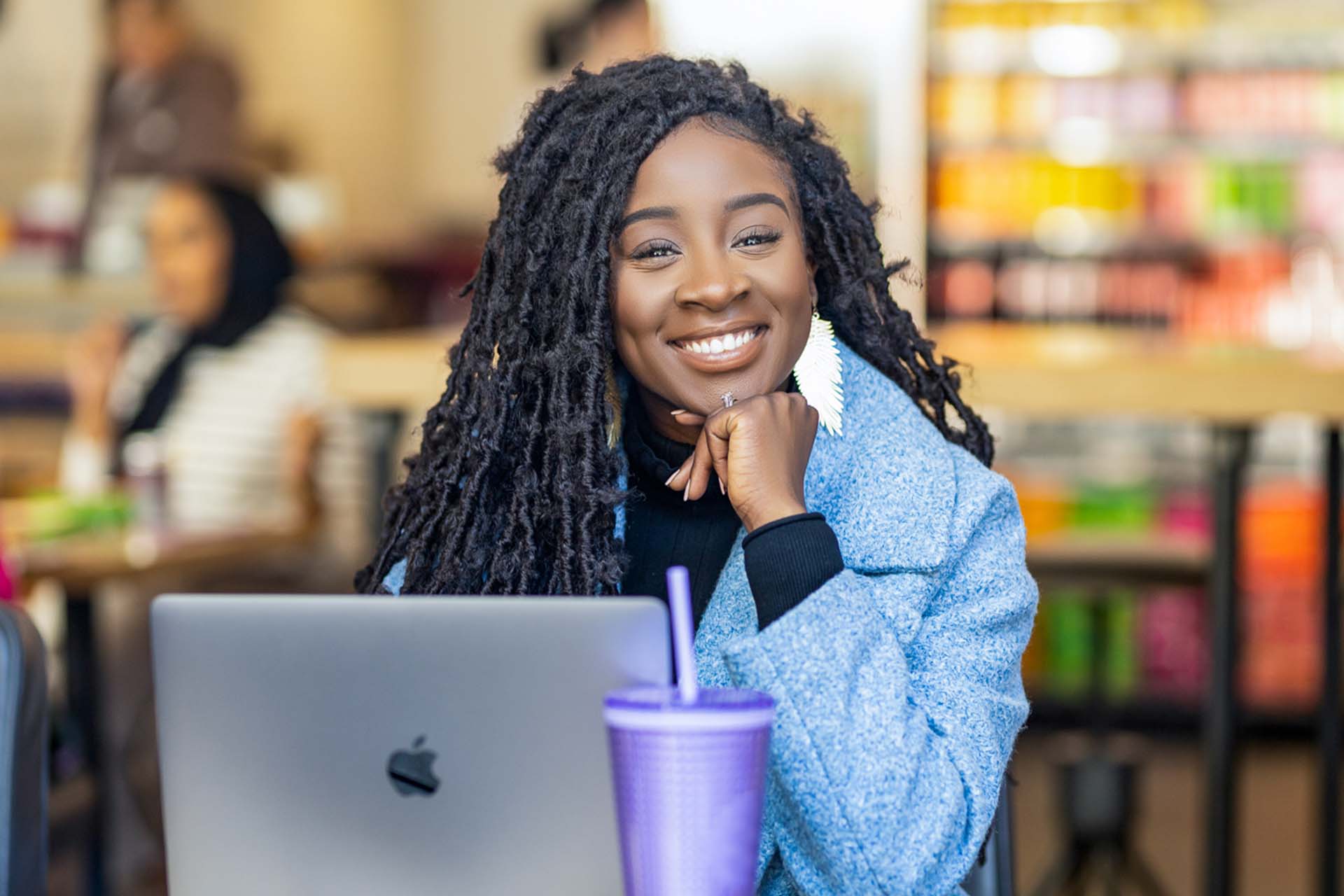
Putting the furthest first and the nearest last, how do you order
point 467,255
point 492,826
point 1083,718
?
point 467,255
point 1083,718
point 492,826

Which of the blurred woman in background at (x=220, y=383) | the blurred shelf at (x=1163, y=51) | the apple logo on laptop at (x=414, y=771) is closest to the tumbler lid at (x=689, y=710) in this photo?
the apple logo on laptop at (x=414, y=771)

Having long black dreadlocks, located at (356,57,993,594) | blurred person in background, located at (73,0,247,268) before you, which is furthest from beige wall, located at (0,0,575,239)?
long black dreadlocks, located at (356,57,993,594)

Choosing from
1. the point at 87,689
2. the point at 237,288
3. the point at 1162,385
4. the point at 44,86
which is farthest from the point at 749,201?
the point at 44,86

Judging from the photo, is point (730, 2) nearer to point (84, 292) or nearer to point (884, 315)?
point (84, 292)

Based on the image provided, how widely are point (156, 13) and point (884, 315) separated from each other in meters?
5.11

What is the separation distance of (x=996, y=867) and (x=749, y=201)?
0.54m

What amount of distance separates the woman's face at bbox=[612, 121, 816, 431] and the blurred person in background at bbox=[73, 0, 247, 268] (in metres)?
4.91

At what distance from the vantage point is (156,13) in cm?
577

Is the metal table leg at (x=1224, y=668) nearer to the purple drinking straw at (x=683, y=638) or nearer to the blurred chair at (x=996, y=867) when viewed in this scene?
the blurred chair at (x=996, y=867)

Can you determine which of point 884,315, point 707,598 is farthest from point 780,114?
point 707,598

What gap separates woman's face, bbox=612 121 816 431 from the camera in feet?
3.63

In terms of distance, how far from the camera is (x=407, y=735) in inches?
33.8

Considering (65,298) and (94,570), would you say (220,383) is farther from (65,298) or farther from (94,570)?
(65,298)

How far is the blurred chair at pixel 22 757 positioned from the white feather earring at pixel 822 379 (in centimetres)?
61
